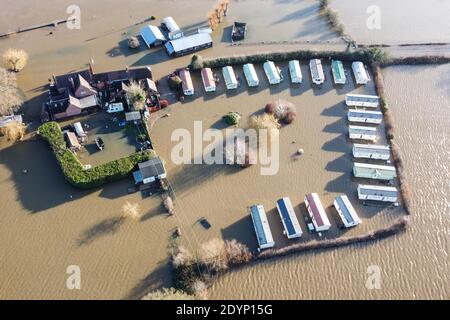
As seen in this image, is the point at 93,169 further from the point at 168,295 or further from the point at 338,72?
the point at 338,72

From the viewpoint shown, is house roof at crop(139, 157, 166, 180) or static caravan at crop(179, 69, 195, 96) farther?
static caravan at crop(179, 69, 195, 96)

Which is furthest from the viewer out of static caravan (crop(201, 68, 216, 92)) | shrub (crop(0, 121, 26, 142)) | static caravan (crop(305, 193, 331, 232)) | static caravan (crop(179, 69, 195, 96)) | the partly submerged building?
the partly submerged building

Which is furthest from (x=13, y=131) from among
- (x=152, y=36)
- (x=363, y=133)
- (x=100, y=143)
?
(x=363, y=133)

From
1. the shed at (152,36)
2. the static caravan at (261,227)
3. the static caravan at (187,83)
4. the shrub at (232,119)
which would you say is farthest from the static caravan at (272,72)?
the static caravan at (261,227)

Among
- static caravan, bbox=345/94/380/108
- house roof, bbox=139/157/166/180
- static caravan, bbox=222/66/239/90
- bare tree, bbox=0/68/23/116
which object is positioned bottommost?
static caravan, bbox=345/94/380/108

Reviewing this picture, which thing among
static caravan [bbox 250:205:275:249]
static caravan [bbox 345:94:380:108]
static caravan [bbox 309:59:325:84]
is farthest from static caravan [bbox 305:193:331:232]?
static caravan [bbox 309:59:325:84]

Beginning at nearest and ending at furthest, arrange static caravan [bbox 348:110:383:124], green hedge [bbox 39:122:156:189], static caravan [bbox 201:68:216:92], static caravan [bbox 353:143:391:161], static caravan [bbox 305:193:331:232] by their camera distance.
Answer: static caravan [bbox 305:193:331:232], green hedge [bbox 39:122:156:189], static caravan [bbox 353:143:391:161], static caravan [bbox 348:110:383:124], static caravan [bbox 201:68:216:92]

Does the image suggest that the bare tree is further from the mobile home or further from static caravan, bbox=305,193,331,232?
the mobile home

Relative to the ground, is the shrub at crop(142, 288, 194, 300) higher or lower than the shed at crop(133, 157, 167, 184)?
lower
